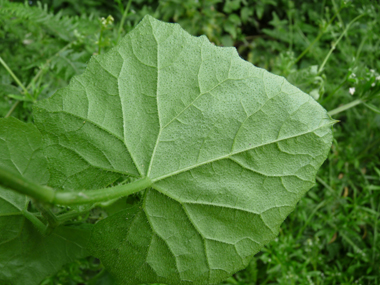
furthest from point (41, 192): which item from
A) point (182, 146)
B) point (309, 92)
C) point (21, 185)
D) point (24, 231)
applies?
point (309, 92)

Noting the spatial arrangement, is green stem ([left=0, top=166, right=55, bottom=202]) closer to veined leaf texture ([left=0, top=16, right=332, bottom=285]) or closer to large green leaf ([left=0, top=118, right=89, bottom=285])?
veined leaf texture ([left=0, top=16, right=332, bottom=285])

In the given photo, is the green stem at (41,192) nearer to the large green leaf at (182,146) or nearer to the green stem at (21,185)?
the green stem at (21,185)

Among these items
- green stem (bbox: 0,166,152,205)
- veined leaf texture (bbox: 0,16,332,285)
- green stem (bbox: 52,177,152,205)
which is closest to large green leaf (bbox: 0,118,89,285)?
veined leaf texture (bbox: 0,16,332,285)

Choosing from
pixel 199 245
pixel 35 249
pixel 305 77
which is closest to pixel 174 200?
pixel 199 245

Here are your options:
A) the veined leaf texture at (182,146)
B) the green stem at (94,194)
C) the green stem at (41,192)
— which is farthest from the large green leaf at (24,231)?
the green stem at (41,192)

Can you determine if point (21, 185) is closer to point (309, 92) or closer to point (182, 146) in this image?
point (182, 146)

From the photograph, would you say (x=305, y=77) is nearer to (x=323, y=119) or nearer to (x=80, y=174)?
(x=323, y=119)
